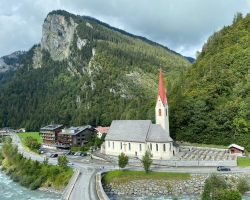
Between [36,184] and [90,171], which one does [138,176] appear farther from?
[36,184]

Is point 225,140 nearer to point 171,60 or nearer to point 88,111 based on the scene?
point 88,111

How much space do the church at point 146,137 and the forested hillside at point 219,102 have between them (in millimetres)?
13132

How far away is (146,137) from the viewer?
54.3 meters

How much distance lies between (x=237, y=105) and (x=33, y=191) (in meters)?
49.4

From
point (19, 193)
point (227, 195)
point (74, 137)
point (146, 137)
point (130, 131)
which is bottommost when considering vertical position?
point (19, 193)

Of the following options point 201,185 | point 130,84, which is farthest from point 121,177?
point 130,84

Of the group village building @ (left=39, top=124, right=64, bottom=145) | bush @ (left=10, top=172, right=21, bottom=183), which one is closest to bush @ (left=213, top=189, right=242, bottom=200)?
bush @ (left=10, top=172, right=21, bottom=183)

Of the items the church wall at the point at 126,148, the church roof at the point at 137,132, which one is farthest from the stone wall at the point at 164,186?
the church wall at the point at 126,148

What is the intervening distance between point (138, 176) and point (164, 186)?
15.9ft

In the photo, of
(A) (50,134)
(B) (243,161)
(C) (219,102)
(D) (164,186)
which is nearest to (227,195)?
(D) (164,186)

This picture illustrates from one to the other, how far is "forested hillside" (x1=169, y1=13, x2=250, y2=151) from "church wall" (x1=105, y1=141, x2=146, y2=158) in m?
18.9

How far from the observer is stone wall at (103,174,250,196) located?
4128cm

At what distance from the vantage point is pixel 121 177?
1746 inches

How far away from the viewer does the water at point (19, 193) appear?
43188 mm
